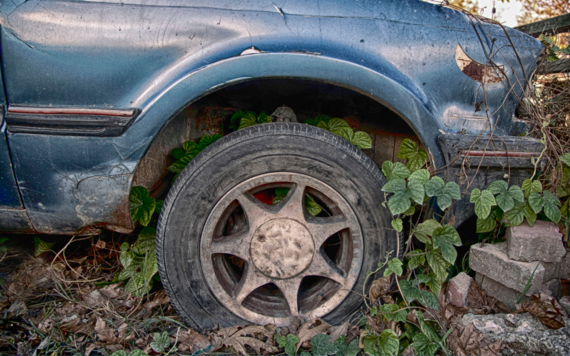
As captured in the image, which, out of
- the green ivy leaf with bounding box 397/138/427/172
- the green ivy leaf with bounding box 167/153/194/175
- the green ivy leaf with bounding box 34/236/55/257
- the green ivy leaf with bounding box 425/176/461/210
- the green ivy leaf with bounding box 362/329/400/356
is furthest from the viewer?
the green ivy leaf with bounding box 34/236/55/257

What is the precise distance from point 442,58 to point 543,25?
4.71 feet

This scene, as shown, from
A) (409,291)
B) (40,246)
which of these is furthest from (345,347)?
(40,246)

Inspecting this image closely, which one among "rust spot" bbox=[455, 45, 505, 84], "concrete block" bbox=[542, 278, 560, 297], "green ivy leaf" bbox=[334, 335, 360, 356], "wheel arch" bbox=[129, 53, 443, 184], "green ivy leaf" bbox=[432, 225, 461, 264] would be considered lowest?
"green ivy leaf" bbox=[334, 335, 360, 356]

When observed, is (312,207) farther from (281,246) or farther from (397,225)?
(397,225)

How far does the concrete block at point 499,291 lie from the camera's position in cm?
153

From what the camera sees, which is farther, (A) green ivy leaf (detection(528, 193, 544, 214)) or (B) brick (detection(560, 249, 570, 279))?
(B) brick (detection(560, 249, 570, 279))

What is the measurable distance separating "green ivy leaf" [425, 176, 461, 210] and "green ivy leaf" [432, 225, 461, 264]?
0.11m

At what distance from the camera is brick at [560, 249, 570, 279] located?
1568 mm

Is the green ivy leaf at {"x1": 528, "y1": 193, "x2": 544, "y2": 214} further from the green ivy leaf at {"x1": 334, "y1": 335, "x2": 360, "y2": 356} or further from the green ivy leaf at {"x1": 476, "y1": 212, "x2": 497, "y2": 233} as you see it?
the green ivy leaf at {"x1": 334, "y1": 335, "x2": 360, "y2": 356}

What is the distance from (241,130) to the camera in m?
1.45

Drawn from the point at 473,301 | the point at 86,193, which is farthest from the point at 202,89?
the point at 473,301

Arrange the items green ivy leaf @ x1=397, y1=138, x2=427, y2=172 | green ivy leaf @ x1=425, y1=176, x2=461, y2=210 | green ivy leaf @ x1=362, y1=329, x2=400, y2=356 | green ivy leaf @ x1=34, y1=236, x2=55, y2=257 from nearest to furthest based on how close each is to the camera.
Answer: green ivy leaf @ x1=362, y1=329, x2=400, y2=356
green ivy leaf @ x1=425, y1=176, x2=461, y2=210
green ivy leaf @ x1=397, y1=138, x2=427, y2=172
green ivy leaf @ x1=34, y1=236, x2=55, y2=257

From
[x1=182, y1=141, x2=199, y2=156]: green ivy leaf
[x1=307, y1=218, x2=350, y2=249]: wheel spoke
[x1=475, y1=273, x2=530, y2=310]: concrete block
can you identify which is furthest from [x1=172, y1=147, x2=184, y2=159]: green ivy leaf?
[x1=475, y1=273, x2=530, y2=310]: concrete block

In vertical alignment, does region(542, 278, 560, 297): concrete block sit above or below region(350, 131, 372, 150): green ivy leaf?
below
